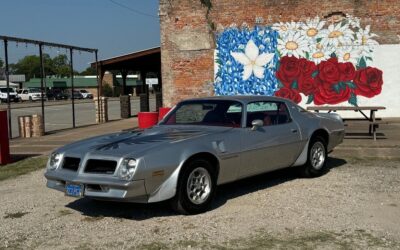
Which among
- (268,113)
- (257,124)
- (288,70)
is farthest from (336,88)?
(257,124)

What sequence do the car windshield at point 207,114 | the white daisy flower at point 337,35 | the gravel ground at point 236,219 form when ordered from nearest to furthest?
the gravel ground at point 236,219, the car windshield at point 207,114, the white daisy flower at point 337,35

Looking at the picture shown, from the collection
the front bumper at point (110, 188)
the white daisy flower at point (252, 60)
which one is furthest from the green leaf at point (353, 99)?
the front bumper at point (110, 188)

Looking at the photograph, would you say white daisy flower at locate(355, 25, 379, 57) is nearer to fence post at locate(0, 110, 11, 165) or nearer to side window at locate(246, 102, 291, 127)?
side window at locate(246, 102, 291, 127)

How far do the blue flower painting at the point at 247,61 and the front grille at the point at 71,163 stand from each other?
12708 millimetres

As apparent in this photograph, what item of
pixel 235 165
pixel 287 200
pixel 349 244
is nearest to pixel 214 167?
pixel 235 165

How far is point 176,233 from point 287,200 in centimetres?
194

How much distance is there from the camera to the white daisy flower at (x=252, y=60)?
1841 cm

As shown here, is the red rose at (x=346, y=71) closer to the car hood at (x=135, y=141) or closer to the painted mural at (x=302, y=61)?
the painted mural at (x=302, y=61)

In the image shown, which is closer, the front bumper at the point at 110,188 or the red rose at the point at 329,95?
the front bumper at the point at 110,188

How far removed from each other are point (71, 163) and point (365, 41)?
45.8 feet

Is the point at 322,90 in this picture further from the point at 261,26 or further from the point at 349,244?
the point at 349,244

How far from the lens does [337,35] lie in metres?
17.8

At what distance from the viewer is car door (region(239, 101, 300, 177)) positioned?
22.5 feet

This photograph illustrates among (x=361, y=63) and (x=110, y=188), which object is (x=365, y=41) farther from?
(x=110, y=188)
